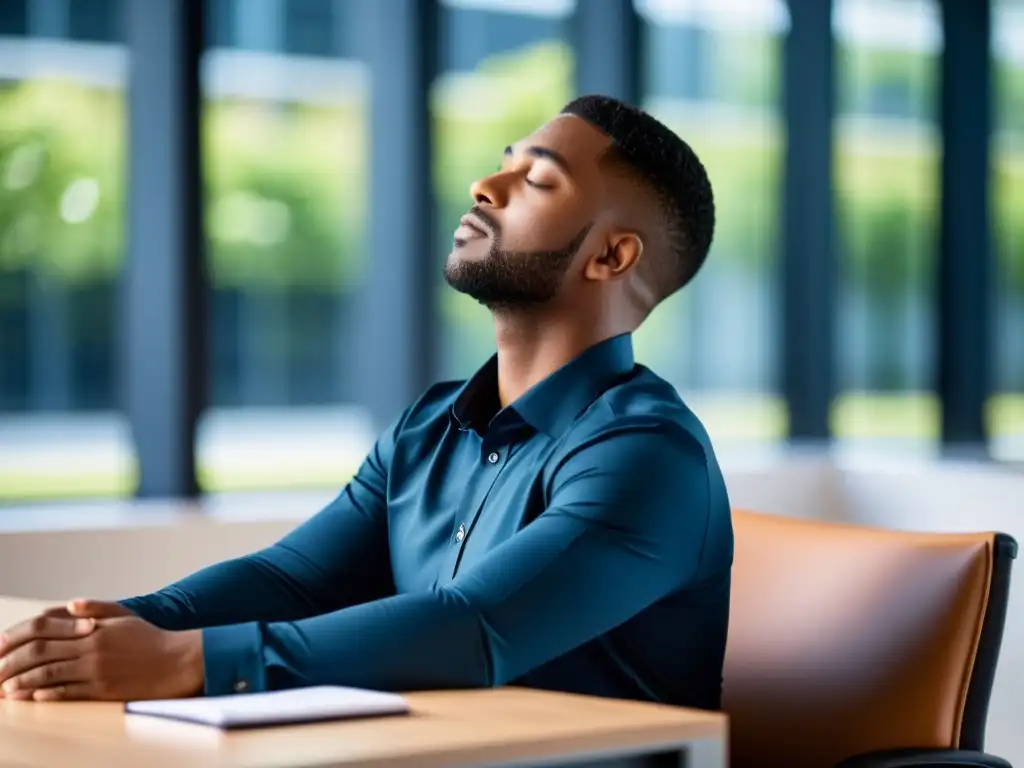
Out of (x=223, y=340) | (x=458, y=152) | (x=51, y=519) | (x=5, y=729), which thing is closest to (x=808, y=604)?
(x=5, y=729)

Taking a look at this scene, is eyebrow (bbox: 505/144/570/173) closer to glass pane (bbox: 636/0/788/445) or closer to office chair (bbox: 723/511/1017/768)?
office chair (bbox: 723/511/1017/768)

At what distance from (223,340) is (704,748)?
99.5 inches

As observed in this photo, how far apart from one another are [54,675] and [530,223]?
789mm

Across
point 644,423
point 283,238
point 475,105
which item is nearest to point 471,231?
point 644,423

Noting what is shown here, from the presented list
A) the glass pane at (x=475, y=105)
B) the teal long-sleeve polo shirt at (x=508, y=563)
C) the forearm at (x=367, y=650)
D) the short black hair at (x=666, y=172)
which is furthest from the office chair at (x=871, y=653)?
the glass pane at (x=475, y=105)

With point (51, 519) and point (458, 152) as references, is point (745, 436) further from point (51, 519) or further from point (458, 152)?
point (51, 519)

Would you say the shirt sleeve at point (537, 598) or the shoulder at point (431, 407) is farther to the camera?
the shoulder at point (431, 407)

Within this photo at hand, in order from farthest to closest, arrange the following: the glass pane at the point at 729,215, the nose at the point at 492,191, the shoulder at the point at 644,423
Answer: the glass pane at the point at 729,215, the nose at the point at 492,191, the shoulder at the point at 644,423

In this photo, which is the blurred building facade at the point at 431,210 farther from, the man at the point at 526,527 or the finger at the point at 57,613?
the finger at the point at 57,613

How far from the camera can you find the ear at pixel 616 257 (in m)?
1.87

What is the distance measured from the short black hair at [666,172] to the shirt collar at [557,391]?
156 millimetres

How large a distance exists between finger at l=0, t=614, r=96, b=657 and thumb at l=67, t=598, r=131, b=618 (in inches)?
0.6

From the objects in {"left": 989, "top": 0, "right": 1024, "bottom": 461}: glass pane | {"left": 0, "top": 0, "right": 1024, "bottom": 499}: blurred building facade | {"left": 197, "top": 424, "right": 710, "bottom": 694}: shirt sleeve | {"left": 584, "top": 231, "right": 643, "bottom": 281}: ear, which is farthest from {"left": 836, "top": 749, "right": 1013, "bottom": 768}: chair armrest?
{"left": 989, "top": 0, "right": 1024, "bottom": 461}: glass pane

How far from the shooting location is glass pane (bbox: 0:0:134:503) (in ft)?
10.8
